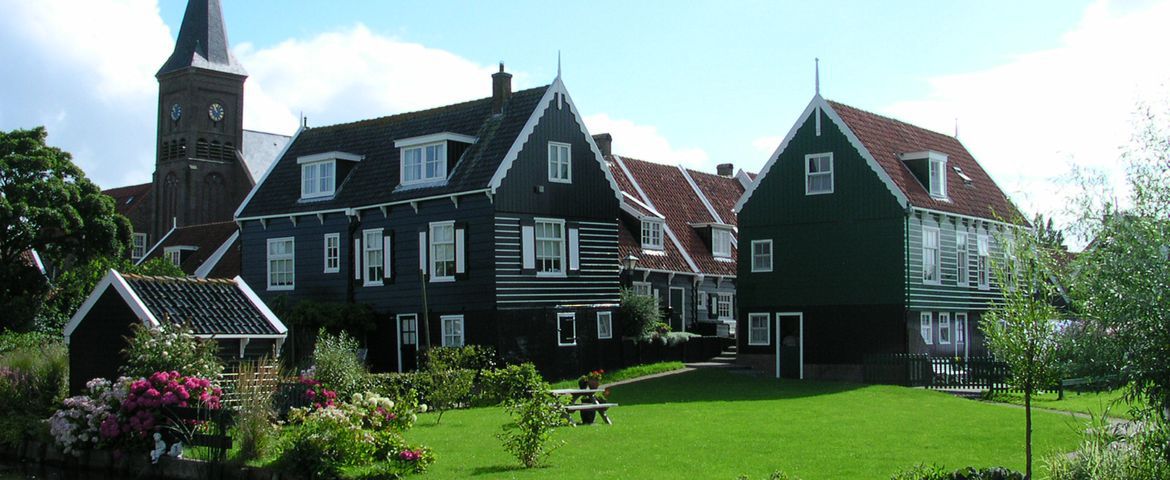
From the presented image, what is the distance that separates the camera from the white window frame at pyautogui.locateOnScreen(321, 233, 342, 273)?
38.5 m

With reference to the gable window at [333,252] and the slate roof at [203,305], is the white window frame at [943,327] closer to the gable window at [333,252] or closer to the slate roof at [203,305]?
the gable window at [333,252]

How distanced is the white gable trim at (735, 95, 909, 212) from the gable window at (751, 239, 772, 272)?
137cm

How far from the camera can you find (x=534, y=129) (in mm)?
35156

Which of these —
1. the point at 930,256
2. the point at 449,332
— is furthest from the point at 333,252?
the point at 930,256

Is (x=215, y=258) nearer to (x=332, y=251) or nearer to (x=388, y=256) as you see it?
(x=332, y=251)

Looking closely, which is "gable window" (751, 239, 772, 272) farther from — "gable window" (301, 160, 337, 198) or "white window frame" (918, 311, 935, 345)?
"gable window" (301, 160, 337, 198)

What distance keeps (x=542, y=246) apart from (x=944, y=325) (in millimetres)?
12961

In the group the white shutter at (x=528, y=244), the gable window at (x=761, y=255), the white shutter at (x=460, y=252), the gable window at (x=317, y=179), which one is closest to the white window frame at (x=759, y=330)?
the gable window at (x=761, y=255)

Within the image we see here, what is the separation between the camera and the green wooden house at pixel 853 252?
34781 millimetres

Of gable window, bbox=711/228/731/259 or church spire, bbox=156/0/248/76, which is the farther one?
church spire, bbox=156/0/248/76

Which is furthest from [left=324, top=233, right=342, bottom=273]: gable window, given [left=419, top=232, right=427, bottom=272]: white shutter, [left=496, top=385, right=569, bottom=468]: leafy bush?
[left=496, top=385, right=569, bottom=468]: leafy bush

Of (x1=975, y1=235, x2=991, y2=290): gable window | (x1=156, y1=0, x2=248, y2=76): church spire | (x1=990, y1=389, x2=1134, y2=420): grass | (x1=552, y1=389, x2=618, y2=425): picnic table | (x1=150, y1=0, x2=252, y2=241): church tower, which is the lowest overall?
(x1=990, y1=389, x2=1134, y2=420): grass

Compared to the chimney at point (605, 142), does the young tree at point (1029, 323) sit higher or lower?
lower

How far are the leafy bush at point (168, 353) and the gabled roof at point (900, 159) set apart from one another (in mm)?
19868
